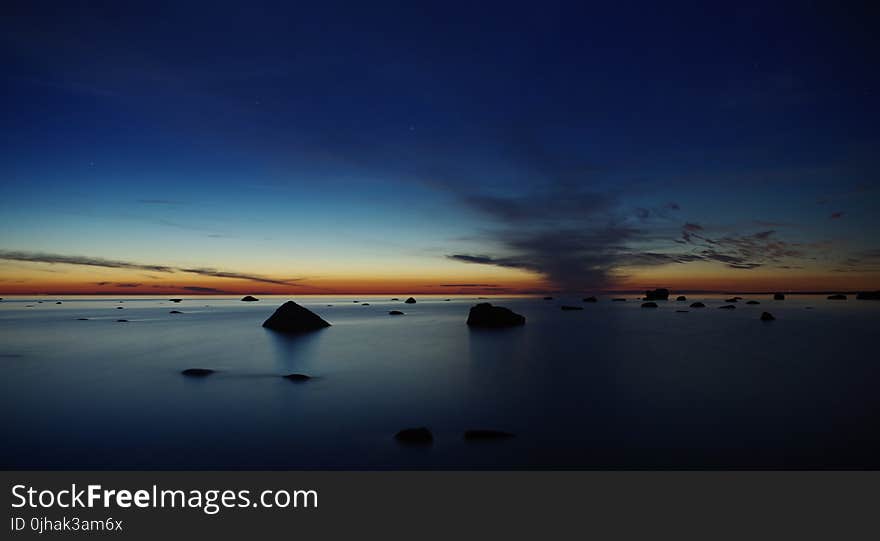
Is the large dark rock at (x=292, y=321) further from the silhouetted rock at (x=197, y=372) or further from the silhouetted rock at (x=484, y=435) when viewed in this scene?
the silhouetted rock at (x=484, y=435)

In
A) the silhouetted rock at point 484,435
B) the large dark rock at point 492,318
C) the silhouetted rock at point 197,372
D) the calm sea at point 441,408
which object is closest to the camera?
the calm sea at point 441,408

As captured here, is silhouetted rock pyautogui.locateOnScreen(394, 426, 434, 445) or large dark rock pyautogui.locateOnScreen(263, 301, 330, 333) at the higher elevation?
large dark rock pyautogui.locateOnScreen(263, 301, 330, 333)

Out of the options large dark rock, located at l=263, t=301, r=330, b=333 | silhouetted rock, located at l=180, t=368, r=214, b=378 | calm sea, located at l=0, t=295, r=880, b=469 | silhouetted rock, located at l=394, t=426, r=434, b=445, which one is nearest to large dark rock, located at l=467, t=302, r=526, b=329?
large dark rock, located at l=263, t=301, r=330, b=333

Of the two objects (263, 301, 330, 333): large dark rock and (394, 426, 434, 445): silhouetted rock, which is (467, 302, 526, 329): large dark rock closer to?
(263, 301, 330, 333): large dark rock

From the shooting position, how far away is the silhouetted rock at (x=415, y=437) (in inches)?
395

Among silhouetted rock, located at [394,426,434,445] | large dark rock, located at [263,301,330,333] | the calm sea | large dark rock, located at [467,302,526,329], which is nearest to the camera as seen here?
the calm sea

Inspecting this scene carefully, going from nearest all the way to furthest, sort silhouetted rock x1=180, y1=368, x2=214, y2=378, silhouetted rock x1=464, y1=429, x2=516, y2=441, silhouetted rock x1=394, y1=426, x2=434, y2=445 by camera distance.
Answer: silhouetted rock x1=394, y1=426, x2=434, y2=445 → silhouetted rock x1=464, y1=429, x2=516, y2=441 → silhouetted rock x1=180, y1=368, x2=214, y2=378

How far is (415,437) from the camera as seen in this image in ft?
33.1

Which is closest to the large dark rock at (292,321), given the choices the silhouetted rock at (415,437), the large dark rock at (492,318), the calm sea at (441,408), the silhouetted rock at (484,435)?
the calm sea at (441,408)

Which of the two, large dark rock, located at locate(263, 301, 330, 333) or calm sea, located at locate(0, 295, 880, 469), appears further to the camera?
large dark rock, located at locate(263, 301, 330, 333)

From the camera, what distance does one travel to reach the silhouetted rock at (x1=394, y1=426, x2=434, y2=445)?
10031 mm

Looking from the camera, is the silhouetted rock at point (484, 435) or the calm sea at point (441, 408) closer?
the calm sea at point (441, 408)

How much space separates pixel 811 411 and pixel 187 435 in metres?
17.5
